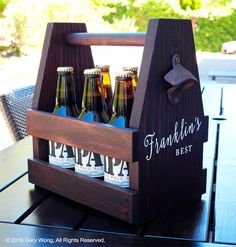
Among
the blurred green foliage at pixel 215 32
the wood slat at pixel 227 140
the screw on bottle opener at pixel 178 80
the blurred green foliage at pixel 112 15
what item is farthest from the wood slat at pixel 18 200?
the blurred green foliage at pixel 215 32

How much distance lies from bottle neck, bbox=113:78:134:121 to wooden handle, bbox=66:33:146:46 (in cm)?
7

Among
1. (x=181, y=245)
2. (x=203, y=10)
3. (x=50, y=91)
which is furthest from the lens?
(x=203, y=10)

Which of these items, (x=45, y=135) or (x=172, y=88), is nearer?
(x=172, y=88)

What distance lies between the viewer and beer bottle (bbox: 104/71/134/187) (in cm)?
80

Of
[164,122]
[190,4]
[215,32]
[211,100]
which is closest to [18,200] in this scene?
[164,122]

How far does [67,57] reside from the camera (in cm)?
100

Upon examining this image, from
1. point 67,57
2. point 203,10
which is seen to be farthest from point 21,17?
point 67,57

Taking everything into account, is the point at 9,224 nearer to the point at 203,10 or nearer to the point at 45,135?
the point at 45,135

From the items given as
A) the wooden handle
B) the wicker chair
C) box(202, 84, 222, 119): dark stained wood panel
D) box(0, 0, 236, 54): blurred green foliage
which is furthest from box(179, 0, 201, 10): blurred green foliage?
the wooden handle

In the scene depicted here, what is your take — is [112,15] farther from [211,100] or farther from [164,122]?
[164,122]

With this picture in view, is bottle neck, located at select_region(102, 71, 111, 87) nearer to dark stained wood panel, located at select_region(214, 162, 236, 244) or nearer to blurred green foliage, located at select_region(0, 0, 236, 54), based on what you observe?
dark stained wood panel, located at select_region(214, 162, 236, 244)

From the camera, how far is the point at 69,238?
0.75 meters

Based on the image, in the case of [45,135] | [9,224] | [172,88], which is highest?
[172,88]

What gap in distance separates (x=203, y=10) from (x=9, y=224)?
1182cm
